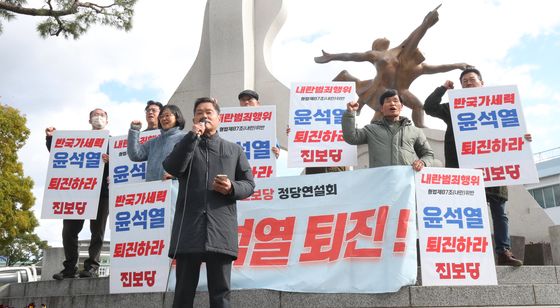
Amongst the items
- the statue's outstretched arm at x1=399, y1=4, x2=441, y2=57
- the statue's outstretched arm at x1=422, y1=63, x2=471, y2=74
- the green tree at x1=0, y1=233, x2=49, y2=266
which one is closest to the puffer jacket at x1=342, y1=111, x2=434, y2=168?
the statue's outstretched arm at x1=399, y1=4, x2=441, y2=57

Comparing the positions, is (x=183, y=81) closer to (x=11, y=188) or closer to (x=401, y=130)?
(x=401, y=130)

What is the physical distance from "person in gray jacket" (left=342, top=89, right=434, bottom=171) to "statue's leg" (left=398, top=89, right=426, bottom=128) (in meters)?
7.47

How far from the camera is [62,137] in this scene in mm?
6406

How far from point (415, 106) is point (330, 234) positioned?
849 cm

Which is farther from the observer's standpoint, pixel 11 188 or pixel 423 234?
pixel 11 188

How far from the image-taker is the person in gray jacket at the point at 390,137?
476cm

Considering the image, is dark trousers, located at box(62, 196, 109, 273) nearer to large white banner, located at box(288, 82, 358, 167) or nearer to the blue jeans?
large white banner, located at box(288, 82, 358, 167)

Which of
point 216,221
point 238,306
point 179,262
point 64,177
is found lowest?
point 238,306

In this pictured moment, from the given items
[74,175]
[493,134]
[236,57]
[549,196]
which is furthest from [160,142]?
[549,196]

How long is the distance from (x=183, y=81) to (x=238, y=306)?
29.9ft

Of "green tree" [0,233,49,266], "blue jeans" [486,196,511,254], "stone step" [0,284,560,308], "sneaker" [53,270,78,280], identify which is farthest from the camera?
"green tree" [0,233,49,266]

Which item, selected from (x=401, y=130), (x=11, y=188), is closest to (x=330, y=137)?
(x=401, y=130)

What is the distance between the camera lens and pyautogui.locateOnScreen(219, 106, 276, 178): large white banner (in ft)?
19.5

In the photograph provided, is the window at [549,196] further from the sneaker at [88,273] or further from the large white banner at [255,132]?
the sneaker at [88,273]
